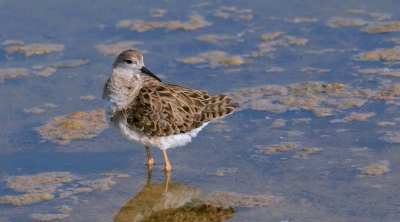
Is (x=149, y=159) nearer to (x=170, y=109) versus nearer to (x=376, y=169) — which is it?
(x=170, y=109)

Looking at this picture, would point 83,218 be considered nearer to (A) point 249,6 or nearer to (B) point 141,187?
(B) point 141,187

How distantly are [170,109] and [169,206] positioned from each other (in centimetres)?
119

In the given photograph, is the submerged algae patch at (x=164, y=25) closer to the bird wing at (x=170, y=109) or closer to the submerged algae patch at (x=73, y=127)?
the submerged algae patch at (x=73, y=127)

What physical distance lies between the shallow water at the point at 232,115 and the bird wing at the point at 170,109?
52cm

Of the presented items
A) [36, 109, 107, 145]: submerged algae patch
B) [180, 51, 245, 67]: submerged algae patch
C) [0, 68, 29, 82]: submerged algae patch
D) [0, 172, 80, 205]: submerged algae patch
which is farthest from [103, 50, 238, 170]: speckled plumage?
[0, 68, 29, 82]: submerged algae patch

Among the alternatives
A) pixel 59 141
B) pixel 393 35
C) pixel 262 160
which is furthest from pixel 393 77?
pixel 59 141

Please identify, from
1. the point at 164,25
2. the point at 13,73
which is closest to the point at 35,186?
the point at 13,73

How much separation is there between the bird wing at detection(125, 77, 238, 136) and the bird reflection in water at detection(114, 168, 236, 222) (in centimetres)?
64

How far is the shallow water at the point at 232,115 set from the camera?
7.70 metres

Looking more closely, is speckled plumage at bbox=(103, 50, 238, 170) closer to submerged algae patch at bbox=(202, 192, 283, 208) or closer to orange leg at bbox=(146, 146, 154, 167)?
orange leg at bbox=(146, 146, 154, 167)

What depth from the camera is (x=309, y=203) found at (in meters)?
7.51

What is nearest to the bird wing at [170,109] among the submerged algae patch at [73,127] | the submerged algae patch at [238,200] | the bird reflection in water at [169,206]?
the bird reflection in water at [169,206]

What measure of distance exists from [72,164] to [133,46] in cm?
357

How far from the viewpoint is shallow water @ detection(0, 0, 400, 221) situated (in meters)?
7.70
